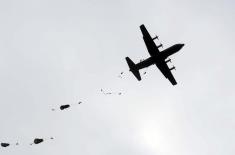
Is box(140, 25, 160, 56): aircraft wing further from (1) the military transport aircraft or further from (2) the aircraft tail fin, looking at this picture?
(2) the aircraft tail fin

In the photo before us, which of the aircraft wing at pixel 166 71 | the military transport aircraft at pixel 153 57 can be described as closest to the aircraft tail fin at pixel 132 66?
the military transport aircraft at pixel 153 57

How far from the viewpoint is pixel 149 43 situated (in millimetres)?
75000

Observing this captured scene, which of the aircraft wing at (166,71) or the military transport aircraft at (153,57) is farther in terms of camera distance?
the aircraft wing at (166,71)

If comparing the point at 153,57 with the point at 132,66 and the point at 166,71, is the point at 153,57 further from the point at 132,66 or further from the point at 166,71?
the point at 166,71

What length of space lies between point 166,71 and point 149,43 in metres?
9.71

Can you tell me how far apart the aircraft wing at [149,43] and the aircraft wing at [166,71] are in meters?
3.81

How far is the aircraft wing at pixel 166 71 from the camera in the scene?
78.8 meters

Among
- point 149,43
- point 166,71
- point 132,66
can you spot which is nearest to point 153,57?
point 149,43

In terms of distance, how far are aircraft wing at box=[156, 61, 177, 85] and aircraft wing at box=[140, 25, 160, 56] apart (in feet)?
12.5

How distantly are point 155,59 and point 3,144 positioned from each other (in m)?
38.6

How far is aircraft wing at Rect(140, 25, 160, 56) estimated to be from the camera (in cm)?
7494

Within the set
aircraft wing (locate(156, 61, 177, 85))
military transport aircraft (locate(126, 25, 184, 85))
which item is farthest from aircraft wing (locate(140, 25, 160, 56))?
aircraft wing (locate(156, 61, 177, 85))

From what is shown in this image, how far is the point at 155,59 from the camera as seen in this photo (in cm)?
7644

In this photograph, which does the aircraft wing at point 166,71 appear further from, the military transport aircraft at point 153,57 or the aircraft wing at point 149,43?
the aircraft wing at point 149,43
